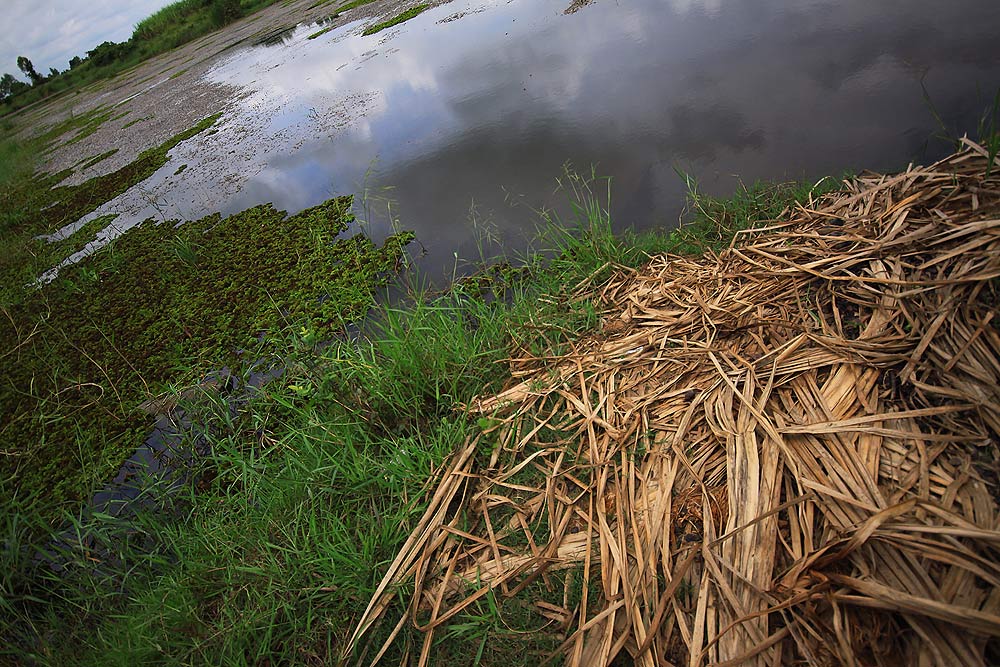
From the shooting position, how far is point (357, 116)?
534 cm

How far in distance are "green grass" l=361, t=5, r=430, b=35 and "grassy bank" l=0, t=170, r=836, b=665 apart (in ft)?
25.6

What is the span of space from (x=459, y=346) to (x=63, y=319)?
3.85 meters

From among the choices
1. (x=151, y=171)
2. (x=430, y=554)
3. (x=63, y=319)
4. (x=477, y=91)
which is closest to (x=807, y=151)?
(x=430, y=554)

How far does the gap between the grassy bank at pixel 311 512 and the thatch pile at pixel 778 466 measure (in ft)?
0.35

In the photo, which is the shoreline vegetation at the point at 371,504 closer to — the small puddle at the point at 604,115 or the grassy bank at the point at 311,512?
the grassy bank at the point at 311,512

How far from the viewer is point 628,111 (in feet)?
11.9

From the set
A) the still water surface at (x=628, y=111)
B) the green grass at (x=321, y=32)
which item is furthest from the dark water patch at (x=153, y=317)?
the green grass at (x=321, y=32)

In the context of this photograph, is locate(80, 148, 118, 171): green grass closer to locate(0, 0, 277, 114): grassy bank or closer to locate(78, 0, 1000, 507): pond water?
locate(78, 0, 1000, 507): pond water

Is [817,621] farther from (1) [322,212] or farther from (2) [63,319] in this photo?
(2) [63,319]

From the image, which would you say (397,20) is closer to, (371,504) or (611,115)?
(611,115)

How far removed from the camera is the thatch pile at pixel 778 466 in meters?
0.84

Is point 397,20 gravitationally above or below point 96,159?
above

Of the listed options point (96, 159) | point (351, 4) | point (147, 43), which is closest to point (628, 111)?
point (96, 159)

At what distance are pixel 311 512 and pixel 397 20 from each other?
30.8 feet
